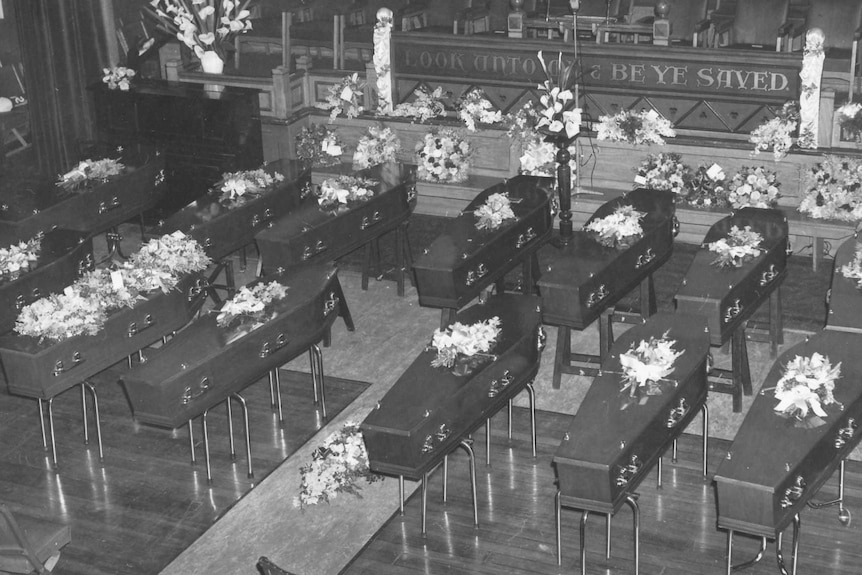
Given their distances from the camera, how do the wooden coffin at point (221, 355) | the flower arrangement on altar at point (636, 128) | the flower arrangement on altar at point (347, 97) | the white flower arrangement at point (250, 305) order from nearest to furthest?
the wooden coffin at point (221, 355)
the white flower arrangement at point (250, 305)
the flower arrangement on altar at point (636, 128)
the flower arrangement on altar at point (347, 97)

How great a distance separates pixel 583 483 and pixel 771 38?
7.04 meters

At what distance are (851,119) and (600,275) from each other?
3.05 metres

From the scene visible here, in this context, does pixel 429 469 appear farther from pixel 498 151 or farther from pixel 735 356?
pixel 498 151

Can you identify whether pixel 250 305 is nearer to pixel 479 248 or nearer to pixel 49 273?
pixel 479 248

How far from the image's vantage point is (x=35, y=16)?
42.6 feet

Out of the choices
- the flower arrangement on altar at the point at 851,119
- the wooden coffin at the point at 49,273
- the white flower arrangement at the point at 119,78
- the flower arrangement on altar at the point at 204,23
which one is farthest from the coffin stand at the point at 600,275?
the white flower arrangement at the point at 119,78

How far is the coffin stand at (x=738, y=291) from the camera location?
308 inches

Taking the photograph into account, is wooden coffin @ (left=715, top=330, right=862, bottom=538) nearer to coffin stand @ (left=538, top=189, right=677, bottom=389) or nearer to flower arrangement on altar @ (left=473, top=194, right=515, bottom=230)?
coffin stand @ (left=538, top=189, right=677, bottom=389)

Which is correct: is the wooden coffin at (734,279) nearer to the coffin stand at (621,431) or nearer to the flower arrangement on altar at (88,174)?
the coffin stand at (621,431)

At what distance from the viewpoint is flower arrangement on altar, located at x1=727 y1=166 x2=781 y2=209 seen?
10.1 metres

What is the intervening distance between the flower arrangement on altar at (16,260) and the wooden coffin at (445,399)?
125 inches

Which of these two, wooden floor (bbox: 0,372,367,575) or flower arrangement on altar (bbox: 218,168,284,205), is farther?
flower arrangement on altar (bbox: 218,168,284,205)

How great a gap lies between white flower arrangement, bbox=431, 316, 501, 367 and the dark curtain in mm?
6865

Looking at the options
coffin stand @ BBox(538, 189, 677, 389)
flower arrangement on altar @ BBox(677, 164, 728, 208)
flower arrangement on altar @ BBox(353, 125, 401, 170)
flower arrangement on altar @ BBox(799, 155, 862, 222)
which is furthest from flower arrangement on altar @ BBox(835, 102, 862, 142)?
flower arrangement on altar @ BBox(353, 125, 401, 170)
